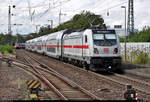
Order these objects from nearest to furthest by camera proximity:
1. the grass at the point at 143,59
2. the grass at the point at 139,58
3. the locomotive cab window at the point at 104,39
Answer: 1. the locomotive cab window at the point at 104,39
2. the grass at the point at 143,59
3. the grass at the point at 139,58

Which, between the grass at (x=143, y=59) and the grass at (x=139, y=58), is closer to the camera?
the grass at (x=143, y=59)

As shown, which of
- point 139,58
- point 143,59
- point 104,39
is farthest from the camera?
point 139,58

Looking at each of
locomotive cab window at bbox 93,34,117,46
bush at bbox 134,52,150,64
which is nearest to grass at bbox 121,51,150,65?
bush at bbox 134,52,150,64

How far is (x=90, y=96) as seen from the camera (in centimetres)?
986

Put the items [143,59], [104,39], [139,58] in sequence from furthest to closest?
[139,58] < [143,59] < [104,39]

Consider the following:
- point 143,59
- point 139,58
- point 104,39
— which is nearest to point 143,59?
point 143,59

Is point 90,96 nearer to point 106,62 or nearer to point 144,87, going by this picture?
point 144,87

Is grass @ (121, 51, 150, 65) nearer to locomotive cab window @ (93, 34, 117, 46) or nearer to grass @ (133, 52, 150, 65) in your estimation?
grass @ (133, 52, 150, 65)

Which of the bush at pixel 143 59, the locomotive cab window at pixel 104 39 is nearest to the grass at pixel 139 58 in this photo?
the bush at pixel 143 59

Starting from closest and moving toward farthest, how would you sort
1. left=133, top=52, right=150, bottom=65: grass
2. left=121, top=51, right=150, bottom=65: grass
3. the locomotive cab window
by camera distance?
the locomotive cab window < left=133, top=52, right=150, bottom=65: grass < left=121, top=51, right=150, bottom=65: grass

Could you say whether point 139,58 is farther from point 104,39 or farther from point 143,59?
point 104,39

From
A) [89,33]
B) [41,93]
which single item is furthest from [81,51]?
[41,93]

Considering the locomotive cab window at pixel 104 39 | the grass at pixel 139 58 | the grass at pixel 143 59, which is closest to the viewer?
the locomotive cab window at pixel 104 39

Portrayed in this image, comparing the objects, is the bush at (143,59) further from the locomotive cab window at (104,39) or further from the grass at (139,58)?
the locomotive cab window at (104,39)
